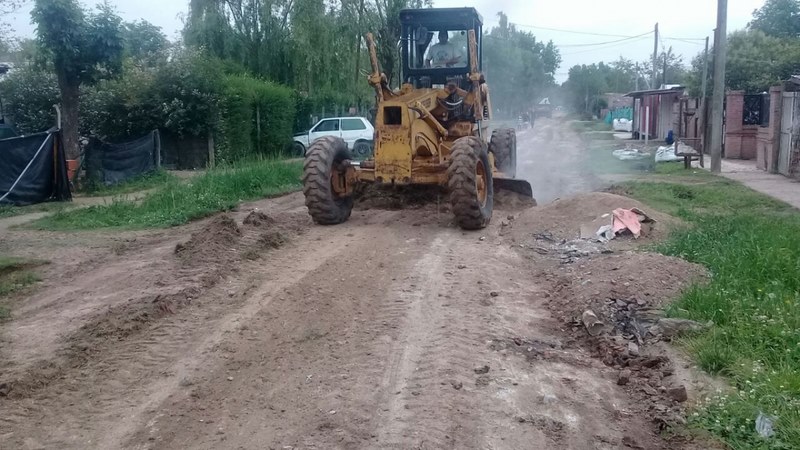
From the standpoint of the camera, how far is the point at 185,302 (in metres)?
7.96

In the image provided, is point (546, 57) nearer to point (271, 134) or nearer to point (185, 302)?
point (271, 134)

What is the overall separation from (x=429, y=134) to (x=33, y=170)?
903 cm

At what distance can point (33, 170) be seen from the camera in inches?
656

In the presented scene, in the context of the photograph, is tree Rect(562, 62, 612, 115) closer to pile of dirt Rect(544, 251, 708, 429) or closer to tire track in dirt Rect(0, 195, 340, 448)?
pile of dirt Rect(544, 251, 708, 429)

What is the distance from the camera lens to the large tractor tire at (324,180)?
12250 millimetres

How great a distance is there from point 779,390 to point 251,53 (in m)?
28.9

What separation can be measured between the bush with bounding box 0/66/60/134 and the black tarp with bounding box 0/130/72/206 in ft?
23.0

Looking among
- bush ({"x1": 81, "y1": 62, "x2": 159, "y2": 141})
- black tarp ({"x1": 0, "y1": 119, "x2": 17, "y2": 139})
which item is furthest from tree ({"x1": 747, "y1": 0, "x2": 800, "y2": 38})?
black tarp ({"x1": 0, "y1": 119, "x2": 17, "y2": 139})

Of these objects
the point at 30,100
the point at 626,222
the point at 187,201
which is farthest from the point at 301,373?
the point at 30,100

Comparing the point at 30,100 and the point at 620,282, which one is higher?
the point at 30,100

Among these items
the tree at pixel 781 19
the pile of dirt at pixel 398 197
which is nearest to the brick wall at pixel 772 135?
the pile of dirt at pixel 398 197

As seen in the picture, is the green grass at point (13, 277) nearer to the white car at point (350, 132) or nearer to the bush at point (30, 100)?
the bush at point (30, 100)

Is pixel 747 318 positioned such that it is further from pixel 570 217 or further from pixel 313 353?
pixel 570 217

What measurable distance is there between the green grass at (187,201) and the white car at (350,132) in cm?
898
